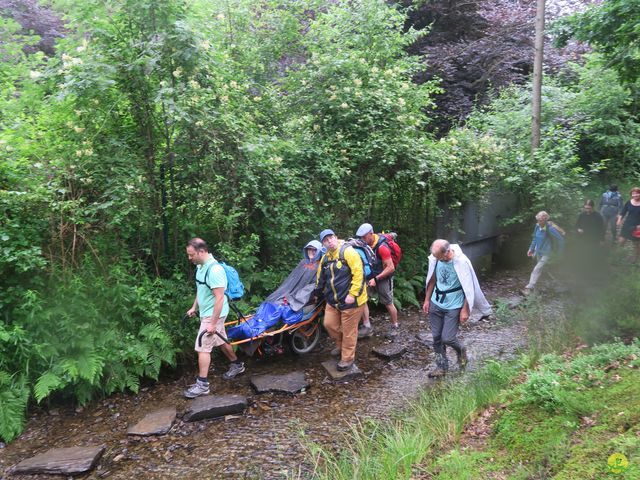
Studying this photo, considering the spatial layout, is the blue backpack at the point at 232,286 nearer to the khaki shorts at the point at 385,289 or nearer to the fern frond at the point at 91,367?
the fern frond at the point at 91,367

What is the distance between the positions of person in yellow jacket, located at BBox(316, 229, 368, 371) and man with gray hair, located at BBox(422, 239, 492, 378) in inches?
35.6

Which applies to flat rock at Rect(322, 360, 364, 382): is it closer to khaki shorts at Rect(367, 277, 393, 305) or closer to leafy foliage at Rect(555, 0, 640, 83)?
khaki shorts at Rect(367, 277, 393, 305)

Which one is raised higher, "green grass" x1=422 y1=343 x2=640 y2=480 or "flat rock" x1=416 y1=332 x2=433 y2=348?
"green grass" x1=422 y1=343 x2=640 y2=480

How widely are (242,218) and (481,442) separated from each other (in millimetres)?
4730

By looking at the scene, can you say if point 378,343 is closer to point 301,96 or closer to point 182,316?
point 182,316

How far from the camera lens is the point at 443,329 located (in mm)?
5809

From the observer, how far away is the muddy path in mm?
4449

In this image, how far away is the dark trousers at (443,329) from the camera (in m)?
5.71

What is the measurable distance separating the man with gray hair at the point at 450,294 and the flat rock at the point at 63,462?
4.04 metres

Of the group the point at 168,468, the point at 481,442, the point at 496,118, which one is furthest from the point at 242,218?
the point at 496,118

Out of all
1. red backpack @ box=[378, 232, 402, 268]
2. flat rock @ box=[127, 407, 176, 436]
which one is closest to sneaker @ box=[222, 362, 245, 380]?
flat rock @ box=[127, 407, 176, 436]

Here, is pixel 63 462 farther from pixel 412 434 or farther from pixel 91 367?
pixel 412 434

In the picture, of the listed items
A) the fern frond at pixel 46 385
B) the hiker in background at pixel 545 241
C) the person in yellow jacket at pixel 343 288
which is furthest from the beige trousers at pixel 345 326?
the hiker in background at pixel 545 241

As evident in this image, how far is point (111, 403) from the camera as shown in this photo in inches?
221
